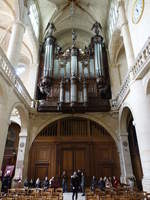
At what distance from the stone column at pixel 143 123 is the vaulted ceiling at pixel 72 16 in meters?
9.93

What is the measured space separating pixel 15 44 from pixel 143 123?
7.66m

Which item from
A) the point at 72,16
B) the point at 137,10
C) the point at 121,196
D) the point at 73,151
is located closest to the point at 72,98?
the point at 73,151

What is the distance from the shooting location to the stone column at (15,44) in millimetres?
8688

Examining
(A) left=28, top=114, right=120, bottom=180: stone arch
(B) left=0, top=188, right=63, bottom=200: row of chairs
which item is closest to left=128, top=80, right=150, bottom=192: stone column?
(B) left=0, top=188, right=63, bottom=200: row of chairs

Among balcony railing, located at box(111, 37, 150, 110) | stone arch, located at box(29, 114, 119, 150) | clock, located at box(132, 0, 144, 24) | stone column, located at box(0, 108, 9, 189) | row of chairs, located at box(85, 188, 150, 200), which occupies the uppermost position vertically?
clock, located at box(132, 0, 144, 24)

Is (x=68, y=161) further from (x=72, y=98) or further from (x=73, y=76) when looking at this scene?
(x=73, y=76)

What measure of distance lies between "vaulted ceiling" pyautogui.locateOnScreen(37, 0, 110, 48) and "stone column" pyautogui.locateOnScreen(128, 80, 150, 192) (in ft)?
32.6

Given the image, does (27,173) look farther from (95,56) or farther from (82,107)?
(95,56)

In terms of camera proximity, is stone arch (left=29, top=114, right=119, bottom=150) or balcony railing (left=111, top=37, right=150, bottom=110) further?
stone arch (left=29, top=114, right=119, bottom=150)

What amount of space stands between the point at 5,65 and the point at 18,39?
2.78m

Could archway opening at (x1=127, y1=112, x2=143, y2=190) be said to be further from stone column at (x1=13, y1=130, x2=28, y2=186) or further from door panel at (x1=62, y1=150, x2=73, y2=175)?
stone column at (x1=13, y1=130, x2=28, y2=186)

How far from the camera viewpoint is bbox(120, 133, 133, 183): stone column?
9.68 meters

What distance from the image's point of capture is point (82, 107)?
35.9ft

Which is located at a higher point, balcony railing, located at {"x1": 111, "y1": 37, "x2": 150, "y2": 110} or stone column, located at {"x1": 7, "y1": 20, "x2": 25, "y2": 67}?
stone column, located at {"x1": 7, "y1": 20, "x2": 25, "y2": 67}
